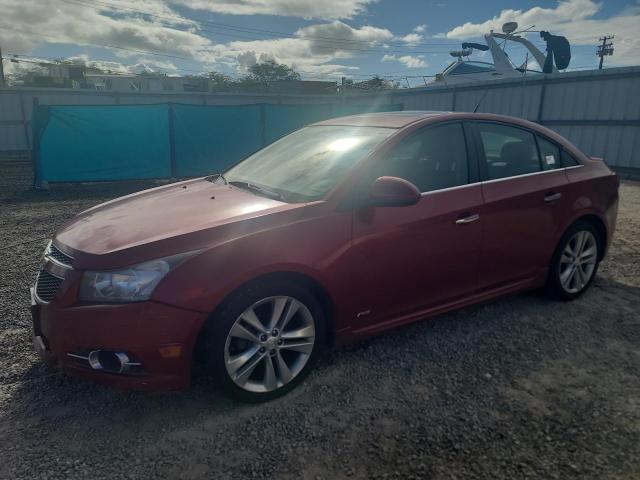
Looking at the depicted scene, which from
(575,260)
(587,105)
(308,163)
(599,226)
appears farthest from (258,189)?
(587,105)

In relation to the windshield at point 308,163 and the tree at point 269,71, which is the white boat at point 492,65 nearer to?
the windshield at point 308,163

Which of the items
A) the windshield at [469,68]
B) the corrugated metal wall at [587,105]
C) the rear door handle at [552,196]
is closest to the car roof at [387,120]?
the rear door handle at [552,196]

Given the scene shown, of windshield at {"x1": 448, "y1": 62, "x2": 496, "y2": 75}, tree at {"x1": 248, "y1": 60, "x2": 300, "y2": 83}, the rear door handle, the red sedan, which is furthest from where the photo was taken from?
tree at {"x1": 248, "y1": 60, "x2": 300, "y2": 83}

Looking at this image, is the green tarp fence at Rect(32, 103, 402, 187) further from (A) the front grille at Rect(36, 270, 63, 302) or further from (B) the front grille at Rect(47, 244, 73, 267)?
(A) the front grille at Rect(36, 270, 63, 302)

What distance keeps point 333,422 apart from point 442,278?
4.05 feet

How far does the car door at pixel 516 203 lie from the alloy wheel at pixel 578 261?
28cm

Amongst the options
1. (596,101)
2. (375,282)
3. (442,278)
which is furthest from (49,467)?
(596,101)

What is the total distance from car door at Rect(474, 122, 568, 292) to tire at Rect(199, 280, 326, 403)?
1.44 metres

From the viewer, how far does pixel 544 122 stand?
45.6 ft

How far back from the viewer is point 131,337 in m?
2.22

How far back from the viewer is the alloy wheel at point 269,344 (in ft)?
8.02

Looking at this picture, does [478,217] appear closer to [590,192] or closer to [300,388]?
[590,192]

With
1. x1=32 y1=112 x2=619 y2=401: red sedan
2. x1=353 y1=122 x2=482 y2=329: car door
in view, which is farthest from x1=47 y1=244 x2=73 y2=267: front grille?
x1=353 y1=122 x2=482 y2=329: car door

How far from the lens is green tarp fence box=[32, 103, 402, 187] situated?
10031 mm
